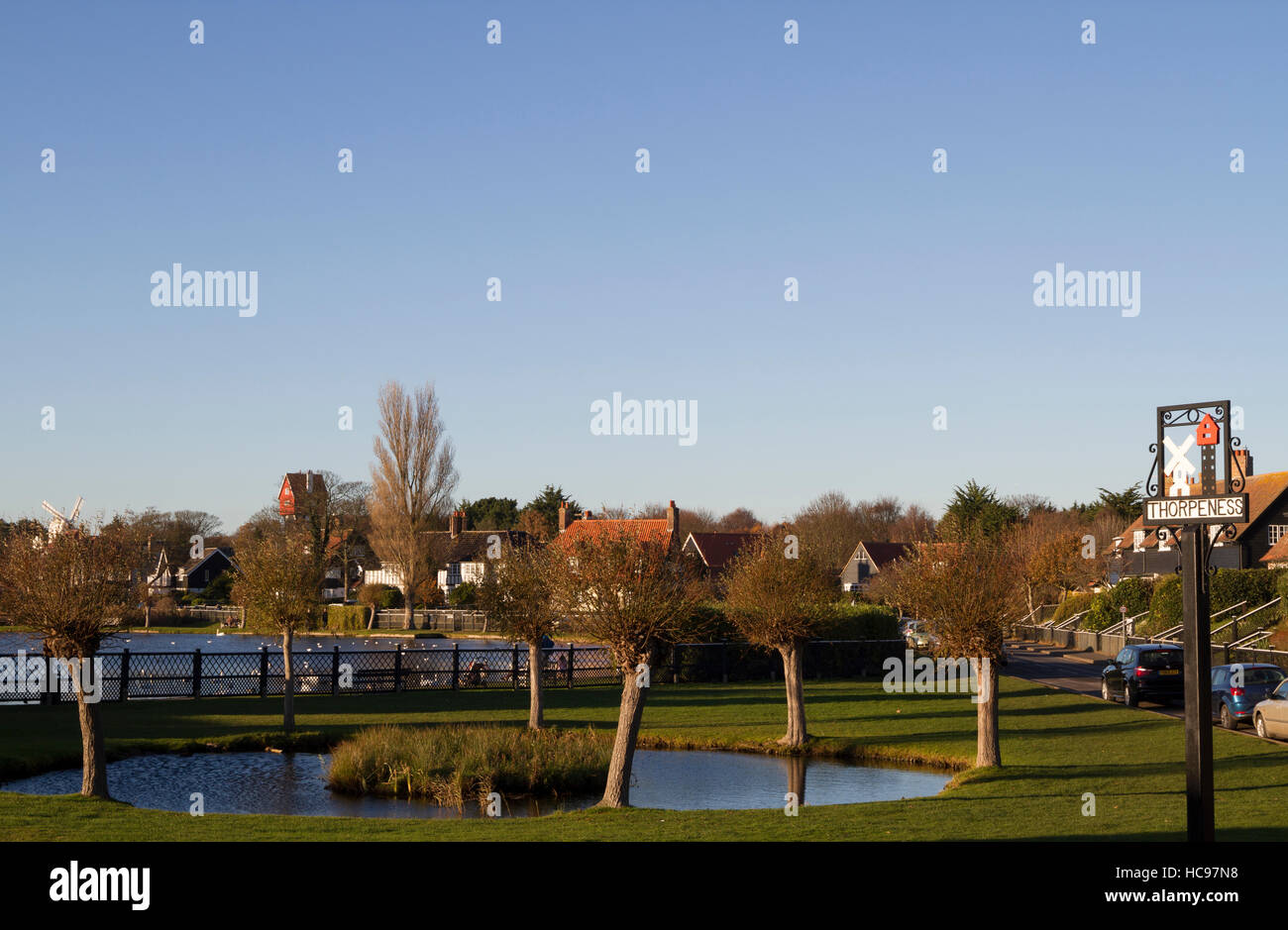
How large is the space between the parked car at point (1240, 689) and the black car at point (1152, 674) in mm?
2474

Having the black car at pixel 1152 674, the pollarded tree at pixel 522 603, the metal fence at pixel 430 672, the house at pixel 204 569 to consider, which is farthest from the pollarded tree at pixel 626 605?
the house at pixel 204 569

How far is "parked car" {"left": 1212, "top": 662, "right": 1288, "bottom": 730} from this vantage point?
22891 millimetres

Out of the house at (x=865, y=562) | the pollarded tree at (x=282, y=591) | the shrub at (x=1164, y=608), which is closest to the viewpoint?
the pollarded tree at (x=282, y=591)

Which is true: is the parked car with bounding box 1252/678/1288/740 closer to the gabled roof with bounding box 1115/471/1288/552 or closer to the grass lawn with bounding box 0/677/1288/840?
the grass lawn with bounding box 0/677/1288/840

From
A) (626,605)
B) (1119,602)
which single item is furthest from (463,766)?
(1119,602)

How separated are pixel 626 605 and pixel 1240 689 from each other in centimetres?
1503

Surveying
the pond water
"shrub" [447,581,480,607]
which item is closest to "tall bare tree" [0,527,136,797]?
the pond water

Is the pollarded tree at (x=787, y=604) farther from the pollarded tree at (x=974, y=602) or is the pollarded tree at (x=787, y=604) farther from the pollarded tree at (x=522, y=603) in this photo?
the pollarded tree at (x=974, y=602)

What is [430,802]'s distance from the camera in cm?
1805

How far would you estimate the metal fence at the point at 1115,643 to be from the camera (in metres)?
32.4

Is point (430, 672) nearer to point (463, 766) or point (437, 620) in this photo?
point (463, 766)

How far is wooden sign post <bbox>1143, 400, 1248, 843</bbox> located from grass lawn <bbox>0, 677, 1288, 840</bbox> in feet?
11.6

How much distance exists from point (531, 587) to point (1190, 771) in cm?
1695
